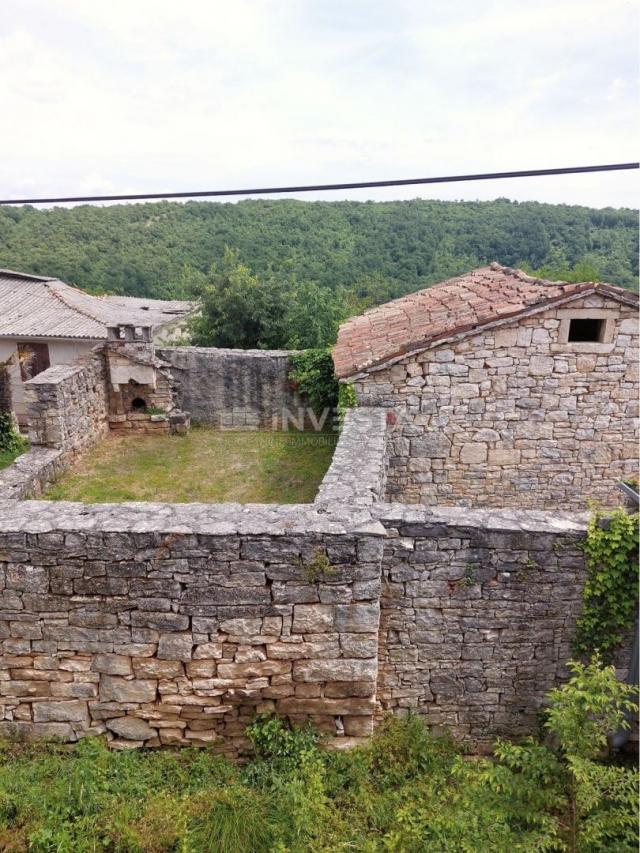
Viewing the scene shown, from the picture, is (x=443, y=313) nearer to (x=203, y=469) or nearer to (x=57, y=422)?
(x=203, y=469)

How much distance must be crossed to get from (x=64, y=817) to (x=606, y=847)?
3.70 m

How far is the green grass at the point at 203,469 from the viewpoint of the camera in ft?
29.4

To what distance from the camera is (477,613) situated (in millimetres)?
5102

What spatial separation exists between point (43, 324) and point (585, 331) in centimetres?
1236

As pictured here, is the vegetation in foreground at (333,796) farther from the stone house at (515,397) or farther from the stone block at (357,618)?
the stone house at (515,397)

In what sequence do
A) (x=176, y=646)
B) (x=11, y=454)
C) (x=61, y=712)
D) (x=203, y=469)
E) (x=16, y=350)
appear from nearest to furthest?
(x=176, y=646)
(x=61, y=712)
(x=203, y=469)
(x=11, y=454)
(x=16, y=350)

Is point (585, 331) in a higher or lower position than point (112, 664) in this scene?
higher

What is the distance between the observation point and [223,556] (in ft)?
14.9

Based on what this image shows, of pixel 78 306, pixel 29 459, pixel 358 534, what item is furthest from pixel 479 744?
pixel 78 306

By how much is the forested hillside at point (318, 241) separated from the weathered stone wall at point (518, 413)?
1992 centimetres

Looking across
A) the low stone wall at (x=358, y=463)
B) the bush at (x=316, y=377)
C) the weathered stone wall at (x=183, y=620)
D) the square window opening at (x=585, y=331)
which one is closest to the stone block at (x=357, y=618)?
the weathered stone wall at (x=183, y=620)

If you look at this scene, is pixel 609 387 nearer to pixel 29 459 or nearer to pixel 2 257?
pixel 29 459

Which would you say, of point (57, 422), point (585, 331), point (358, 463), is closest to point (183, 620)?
point (358, 463)

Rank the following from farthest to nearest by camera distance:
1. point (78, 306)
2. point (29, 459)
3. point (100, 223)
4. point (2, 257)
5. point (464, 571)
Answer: point (100, 223), point (2, 257), point (78, 306), point (29, 459), point (464, 571)
